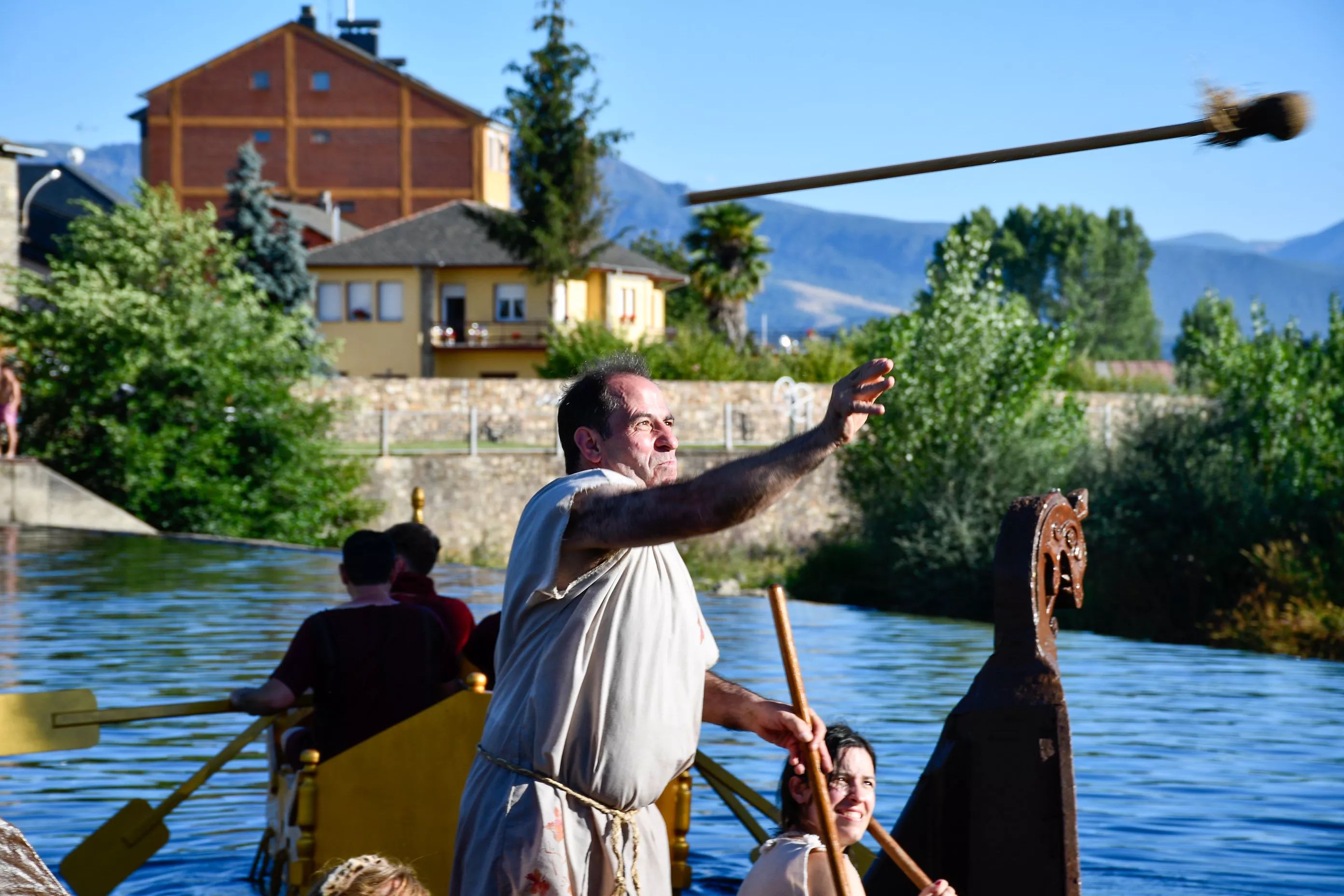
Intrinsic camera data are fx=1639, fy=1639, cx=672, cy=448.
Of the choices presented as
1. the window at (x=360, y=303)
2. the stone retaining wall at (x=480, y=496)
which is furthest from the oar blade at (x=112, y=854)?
the window at (x=360, y=303)

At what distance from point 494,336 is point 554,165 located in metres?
6.64

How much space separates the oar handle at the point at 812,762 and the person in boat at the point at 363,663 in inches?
100

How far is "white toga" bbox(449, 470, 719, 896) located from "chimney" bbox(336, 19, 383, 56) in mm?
68795

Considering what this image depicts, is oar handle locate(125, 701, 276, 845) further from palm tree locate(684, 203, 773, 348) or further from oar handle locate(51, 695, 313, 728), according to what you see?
palm tree locate(684, 203, 773, 348)

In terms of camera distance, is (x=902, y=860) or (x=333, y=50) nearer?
(x=902, y=860)

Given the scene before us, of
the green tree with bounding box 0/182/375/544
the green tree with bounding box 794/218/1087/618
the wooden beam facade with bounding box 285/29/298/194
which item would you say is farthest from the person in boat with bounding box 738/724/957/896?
the wooden beam facade with bounding box 285/29/298/194

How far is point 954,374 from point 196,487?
12.0 meters

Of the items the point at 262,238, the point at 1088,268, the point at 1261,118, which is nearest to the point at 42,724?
the point at 1261,118

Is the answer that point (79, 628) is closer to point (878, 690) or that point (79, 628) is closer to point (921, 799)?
point (878, 690)

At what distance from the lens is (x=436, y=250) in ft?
180

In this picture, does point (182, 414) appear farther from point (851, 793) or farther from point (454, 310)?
point (454, 310)

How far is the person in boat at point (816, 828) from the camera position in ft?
11.2

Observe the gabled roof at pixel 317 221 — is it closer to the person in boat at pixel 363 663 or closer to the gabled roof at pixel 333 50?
the gabled roof at pixel 333 50

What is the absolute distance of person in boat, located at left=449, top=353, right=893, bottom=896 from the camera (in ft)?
9.71
